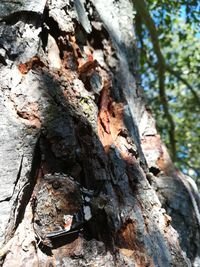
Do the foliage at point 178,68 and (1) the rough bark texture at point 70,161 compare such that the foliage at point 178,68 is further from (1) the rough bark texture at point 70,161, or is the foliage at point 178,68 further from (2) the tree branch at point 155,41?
(1) the rough bark texture at point 70,161

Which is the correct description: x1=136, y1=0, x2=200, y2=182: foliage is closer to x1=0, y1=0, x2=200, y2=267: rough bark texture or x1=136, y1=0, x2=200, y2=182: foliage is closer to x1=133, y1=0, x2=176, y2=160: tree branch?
x1=133, y1=0, x2=176, y2=160: tree branch

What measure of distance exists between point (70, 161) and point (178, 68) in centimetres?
562

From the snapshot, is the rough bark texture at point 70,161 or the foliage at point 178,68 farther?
the foliage at point 178,68

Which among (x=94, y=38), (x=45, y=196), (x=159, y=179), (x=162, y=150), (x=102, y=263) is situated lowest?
(x=102, y=263)

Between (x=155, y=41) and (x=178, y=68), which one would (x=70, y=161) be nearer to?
A: (x=155, y=41)

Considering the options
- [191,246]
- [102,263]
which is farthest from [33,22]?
[191,246]

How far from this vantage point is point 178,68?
22.2 ft

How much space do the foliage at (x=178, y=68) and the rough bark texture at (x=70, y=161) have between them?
3.13m

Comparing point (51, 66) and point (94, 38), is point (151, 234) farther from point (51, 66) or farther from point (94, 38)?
point (94, 38)

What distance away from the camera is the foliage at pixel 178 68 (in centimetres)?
535

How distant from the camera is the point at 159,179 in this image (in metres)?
2.23

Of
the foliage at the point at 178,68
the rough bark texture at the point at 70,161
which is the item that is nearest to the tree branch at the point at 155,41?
the foliage at the point at 178,68

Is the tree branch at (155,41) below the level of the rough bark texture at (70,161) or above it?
above

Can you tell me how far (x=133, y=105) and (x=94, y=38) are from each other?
431 millimetres
